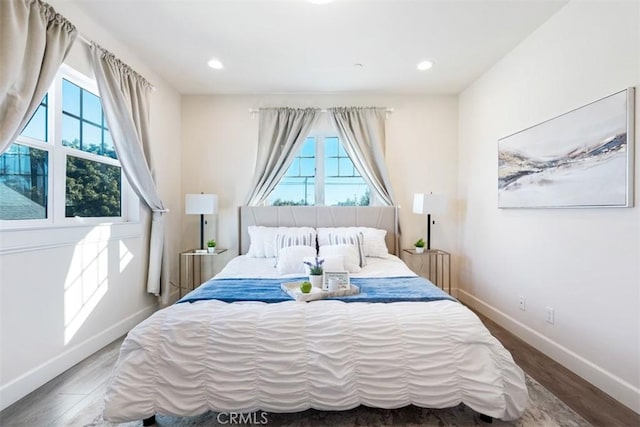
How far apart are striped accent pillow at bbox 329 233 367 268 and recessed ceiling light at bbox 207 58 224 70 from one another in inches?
84.0

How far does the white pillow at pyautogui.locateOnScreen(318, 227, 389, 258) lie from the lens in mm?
3318

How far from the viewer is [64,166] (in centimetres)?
231

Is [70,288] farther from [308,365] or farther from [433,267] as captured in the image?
[433,267]

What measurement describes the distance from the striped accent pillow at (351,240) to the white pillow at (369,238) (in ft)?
0.20

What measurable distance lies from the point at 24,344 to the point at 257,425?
1.60 m

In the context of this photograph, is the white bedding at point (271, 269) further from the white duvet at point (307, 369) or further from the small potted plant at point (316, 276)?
the white duvet at point (307, 369)

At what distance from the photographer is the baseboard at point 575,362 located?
1806 millimetres

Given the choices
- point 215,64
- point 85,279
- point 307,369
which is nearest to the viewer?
point 307,369

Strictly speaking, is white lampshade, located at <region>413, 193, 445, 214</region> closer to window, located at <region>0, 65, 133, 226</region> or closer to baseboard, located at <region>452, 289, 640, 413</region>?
baseboard, located at <region>452, 289, 640, 413</region>

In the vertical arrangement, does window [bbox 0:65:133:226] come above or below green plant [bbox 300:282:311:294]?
above

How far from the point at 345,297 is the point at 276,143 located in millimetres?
2432

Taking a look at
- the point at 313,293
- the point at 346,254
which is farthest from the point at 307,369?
the point at 346,254

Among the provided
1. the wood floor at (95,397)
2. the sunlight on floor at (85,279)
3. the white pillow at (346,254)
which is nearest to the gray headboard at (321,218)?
the white pillow at (346,254)

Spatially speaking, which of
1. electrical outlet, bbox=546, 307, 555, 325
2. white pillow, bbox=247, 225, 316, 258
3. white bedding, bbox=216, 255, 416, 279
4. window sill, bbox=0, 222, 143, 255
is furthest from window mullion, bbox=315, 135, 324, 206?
electrical outlet, bbox=546, 307, 555, 325
